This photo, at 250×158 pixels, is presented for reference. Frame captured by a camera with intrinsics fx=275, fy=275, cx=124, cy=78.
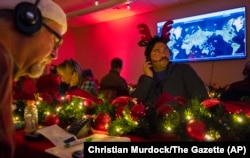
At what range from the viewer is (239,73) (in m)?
4.22

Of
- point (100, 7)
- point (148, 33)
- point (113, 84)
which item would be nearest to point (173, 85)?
point (148, 33)

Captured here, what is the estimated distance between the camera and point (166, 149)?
0.97 meters

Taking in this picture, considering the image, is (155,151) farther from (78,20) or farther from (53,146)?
(78,20)

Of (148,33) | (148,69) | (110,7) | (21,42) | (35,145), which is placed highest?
(110,7)

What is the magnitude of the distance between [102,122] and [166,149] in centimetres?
46

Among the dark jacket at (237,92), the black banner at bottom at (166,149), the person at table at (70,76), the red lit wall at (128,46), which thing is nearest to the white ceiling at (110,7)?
the red lit wall at (128,46)

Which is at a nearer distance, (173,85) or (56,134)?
(56,134)

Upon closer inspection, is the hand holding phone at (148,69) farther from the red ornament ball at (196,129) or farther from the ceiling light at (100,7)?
the ceiling light at (100,7)

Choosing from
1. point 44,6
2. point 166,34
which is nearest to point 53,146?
point 44,6

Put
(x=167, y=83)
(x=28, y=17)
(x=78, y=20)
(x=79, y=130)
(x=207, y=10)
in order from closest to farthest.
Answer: (x=28, y=17) → (x=79, y=130) → (x=167, y=83) → (x=207, y=10) → (x=78, y=20)

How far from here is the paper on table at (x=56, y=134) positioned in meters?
1.17

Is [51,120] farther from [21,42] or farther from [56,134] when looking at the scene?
[21,42]

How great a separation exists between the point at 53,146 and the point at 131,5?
14.1 ft

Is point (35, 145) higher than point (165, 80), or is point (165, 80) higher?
point (165, 80)
